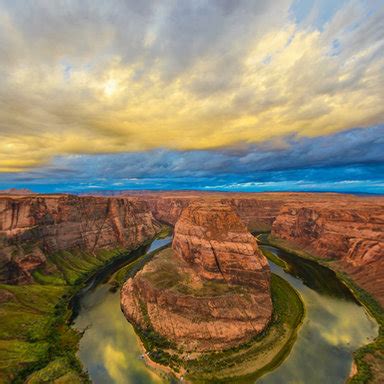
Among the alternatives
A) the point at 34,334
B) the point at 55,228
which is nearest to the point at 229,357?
the point at 34,334

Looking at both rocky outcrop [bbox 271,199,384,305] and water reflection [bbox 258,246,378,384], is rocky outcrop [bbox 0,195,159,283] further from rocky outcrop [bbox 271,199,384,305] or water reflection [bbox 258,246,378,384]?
rocky outcrop [bbox 271,199,384,305]

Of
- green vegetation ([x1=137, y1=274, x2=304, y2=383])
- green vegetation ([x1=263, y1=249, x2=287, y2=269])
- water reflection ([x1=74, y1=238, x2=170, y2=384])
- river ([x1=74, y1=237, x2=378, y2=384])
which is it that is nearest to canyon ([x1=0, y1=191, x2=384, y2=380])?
green vegetation ([x1=137, y1=274, x2=304, y2=383])

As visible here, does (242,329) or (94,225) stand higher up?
(94,225)

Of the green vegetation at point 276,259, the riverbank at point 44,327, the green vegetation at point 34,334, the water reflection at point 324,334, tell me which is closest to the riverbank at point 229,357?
the water reflection at point 324,334

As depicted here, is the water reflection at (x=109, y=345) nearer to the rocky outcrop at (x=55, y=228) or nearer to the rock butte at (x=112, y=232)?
the rocky outcrop at (x=55, y=228)

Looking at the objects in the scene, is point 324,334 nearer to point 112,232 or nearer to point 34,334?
point 34,334

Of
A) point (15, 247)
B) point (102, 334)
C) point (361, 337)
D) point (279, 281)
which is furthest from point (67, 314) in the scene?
point (361, 337)

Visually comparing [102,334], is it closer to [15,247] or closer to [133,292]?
[133,292]
